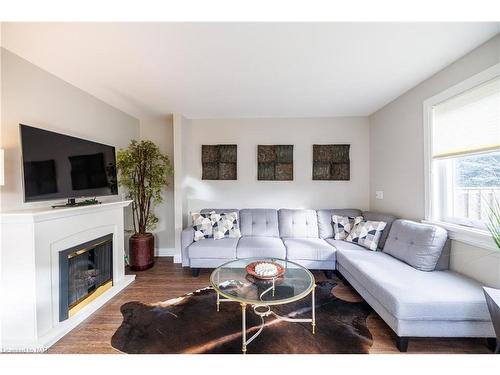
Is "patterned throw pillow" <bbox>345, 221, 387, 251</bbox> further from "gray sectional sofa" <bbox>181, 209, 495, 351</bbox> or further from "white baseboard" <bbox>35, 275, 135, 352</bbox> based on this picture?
"white baseboard" <bbox>35, 275, 135, 352</bbox>

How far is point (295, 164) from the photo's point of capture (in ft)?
11.0

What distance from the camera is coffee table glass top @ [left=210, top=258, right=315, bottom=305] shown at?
1.42 metres

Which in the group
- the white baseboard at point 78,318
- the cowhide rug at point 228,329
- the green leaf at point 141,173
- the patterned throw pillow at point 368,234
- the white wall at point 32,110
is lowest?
the cowhide rug at point 228,329

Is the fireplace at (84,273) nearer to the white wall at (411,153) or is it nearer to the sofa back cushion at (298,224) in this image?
the sofa back cushion at (298,224)

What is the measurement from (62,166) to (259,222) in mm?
2398

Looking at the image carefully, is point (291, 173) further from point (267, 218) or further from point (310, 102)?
point (310, 102)

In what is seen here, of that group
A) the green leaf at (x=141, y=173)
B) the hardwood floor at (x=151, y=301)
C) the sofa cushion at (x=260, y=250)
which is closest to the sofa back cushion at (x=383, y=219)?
the hardwood floor at (x=151, y=301)

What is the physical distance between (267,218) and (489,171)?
2354 millimetres

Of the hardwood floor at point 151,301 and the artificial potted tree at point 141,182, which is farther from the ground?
the artificial potted tree at point 141,182

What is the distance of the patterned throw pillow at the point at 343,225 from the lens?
284 centimetres

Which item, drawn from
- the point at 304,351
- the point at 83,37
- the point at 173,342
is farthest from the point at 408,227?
the point at 83,37

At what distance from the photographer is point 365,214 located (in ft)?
9.57

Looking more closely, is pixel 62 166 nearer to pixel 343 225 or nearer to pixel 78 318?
pixel 78 318

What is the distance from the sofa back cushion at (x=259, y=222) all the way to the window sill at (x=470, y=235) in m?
1.91
